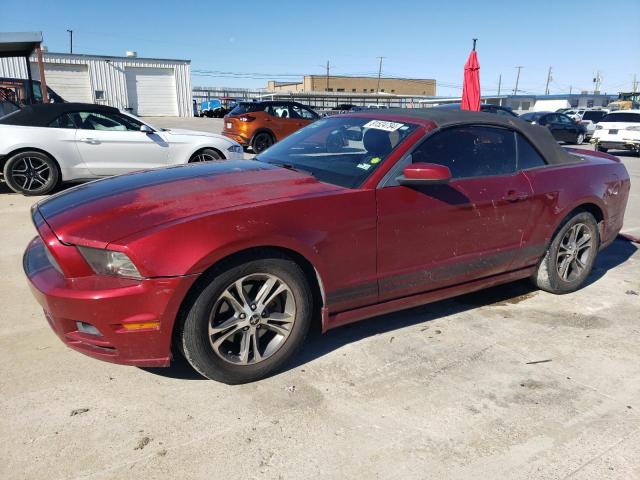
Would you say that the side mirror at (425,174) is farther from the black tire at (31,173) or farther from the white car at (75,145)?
the black tire at (31,173)

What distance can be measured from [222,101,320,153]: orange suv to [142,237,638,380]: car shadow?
34.0 feet

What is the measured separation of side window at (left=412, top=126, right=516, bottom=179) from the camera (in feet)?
11.1

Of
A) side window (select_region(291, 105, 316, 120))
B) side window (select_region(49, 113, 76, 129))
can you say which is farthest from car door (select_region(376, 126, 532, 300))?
side window (select_region(291, 105, 316, 120))

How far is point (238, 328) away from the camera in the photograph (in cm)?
271

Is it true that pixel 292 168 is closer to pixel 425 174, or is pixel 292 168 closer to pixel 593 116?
pixel 425 174

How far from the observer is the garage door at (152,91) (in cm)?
3378

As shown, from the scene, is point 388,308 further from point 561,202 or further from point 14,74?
point 14,74

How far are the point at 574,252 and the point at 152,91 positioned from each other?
3463cm

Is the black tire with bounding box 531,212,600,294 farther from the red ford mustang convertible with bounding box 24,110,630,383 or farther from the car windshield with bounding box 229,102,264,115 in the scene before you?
the car windshield with bounding box 229,102,264,115

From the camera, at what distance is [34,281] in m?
2.68

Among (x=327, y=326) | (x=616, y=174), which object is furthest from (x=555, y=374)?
(x=616, y=174)

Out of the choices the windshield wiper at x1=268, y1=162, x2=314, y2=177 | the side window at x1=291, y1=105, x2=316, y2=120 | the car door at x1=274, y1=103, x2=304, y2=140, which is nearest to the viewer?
the windshield wiper at x1=268, y1=162, x2=314, y2=177

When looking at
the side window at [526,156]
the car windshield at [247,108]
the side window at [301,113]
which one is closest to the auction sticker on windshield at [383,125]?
the side window at [526,156]

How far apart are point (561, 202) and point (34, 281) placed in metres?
3.70
